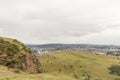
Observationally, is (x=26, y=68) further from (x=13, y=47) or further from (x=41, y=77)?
(x=41, y=77)

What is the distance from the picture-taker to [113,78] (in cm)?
18812

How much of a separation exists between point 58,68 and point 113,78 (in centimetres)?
3603

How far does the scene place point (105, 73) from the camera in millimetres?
196750

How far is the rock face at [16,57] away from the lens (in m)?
69.2

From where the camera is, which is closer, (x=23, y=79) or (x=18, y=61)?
(x=23, y=79)

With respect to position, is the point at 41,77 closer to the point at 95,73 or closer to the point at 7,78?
the point at 7,78

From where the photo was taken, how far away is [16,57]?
236ft

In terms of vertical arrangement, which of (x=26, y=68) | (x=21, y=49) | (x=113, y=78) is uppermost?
(x=21, y=49)

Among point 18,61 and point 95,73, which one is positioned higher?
point 18,61

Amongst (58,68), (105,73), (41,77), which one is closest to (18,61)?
(41,77)

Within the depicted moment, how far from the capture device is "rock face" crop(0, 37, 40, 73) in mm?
69188

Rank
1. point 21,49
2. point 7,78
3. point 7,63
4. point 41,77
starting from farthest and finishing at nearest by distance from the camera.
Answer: point 21,49 → point 7,63 → point 41,77 → point 7,78

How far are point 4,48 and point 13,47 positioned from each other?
2376 mm

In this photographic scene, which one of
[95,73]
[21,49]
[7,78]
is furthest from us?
[95,73]
